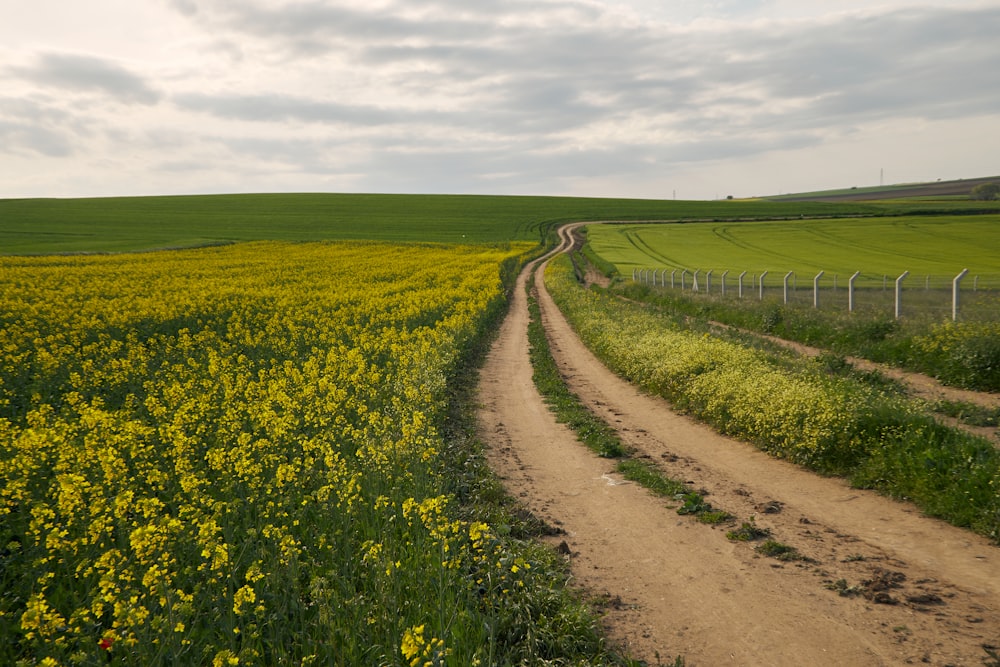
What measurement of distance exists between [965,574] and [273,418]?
25.1ft

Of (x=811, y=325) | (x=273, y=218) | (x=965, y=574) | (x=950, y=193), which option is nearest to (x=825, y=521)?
(x=965, y=574)

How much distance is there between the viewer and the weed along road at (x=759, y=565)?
16.3 ft

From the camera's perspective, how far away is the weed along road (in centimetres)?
496

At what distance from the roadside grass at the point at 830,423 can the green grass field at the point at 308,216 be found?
176 feet

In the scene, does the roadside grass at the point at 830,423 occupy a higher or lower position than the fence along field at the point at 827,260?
lower

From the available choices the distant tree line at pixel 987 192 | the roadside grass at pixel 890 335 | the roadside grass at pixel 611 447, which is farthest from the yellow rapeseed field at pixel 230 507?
the distant tree line at pixel 987 192

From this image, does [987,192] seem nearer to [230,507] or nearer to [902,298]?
[902,298]

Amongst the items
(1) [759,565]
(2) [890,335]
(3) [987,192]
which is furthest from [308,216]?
(3) [987,192]

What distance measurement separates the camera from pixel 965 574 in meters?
5.85

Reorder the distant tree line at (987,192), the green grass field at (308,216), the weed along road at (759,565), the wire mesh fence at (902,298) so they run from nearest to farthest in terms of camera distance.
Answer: the weed along road at (759,565) < the wire mesh fence at (902,298) < the green grass field at (308,216) < the distant tree line at (987,192)

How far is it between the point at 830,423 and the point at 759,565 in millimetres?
3767

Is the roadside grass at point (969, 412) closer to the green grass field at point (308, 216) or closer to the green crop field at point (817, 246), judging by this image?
the green crop field at point (817, 246)

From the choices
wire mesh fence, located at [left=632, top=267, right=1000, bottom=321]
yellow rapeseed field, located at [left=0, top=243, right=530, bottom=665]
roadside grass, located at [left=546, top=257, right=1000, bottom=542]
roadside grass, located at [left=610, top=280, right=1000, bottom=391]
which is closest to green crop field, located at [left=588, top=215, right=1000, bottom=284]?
wire mesh fence, located at [left=632, top=267, right=1000, bottom=321]

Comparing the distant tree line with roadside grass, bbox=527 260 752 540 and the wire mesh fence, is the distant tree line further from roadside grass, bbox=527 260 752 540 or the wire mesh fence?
roadside grass, bbox=527 260 752 540
